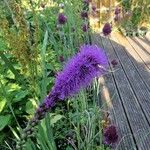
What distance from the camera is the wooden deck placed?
3142 mm

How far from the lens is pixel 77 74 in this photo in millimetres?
1200

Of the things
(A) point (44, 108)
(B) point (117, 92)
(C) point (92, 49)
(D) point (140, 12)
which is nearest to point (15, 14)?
(C) point (92, 49)

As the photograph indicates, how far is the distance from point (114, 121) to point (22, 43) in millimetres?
1609

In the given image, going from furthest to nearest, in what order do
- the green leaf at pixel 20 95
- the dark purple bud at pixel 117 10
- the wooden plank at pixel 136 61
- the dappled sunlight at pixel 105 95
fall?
1. the dark purple bud at pixel 117 10
2. the wooden plank at pixel 136 61
3. the dappled sunlight at pixel 105 95
4. the green leaf at pixel 20 95

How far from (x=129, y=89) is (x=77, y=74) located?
3.18m

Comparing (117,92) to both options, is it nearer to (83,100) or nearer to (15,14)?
(83,100)

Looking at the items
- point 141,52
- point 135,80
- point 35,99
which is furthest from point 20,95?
point 141,52

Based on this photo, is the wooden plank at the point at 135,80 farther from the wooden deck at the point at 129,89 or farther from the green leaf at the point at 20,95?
the green leaf at the point at 20,95

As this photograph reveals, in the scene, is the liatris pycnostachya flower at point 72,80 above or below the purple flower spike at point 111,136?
above

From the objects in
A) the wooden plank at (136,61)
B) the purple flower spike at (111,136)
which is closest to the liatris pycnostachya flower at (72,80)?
the purple flower spike at (111,136)

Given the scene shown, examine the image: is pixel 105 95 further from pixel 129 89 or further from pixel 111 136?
pixel 111 136

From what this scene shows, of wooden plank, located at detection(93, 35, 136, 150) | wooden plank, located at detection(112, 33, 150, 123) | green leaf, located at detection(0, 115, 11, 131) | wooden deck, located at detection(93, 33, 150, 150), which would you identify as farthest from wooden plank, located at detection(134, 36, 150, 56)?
green leaf, located at detection(0, 115, 11, 131)

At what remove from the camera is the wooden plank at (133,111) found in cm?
305

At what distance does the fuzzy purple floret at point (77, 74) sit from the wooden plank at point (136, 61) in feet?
10.3
